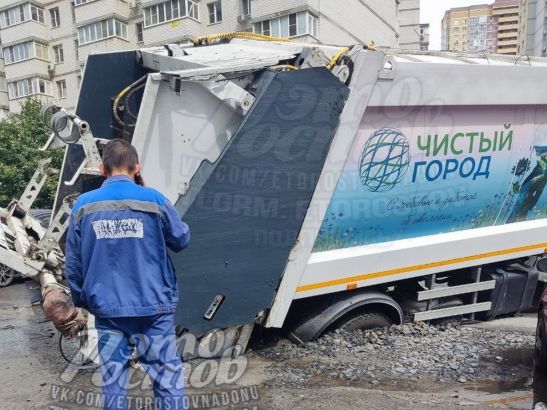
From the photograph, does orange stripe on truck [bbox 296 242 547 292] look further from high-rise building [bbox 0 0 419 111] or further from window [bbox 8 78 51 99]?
window [bbox 8 78 51 99]

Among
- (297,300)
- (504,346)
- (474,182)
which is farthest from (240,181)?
(504,346)

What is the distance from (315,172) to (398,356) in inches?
60.0

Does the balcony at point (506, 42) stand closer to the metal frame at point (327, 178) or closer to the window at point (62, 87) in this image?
the window at point (62, 87)

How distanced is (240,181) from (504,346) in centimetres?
262

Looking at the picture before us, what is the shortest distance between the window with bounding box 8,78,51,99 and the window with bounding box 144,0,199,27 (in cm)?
927

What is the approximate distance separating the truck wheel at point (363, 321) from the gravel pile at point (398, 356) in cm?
5

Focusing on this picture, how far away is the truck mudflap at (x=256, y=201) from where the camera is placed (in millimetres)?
2783

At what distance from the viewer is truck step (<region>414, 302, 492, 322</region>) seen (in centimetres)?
382

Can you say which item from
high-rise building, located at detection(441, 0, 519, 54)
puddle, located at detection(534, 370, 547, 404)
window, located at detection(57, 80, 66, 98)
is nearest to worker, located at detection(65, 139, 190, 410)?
puddle, located at detection(534, 370, 547, 404)

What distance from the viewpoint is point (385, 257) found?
11.3 ft

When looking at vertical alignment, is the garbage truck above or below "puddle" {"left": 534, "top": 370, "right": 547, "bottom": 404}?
above

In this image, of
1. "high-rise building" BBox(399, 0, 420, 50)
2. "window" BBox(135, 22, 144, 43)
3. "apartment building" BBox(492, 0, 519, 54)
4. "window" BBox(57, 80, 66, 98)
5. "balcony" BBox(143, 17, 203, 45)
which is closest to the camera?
"balcony" BBox(143, 17, 203, 45)

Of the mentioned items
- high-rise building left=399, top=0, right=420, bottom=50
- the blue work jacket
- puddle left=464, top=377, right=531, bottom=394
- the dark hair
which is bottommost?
puddle left=464, top=377, right=531, bottom=394

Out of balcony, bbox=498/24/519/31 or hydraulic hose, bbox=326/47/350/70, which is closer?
hydraulic hose, bbox=326/47/350/70
